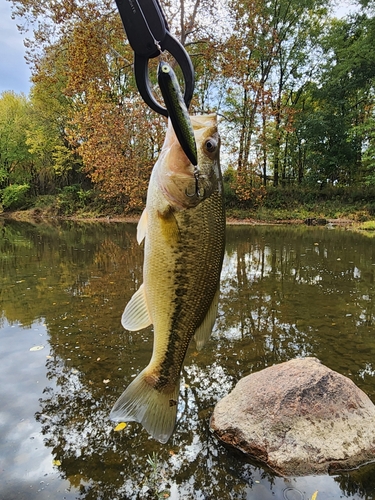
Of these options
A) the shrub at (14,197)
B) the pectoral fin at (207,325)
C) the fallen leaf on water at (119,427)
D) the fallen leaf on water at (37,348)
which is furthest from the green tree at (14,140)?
the pectoral fin at (207,325)

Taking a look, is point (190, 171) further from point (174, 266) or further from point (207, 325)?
point (207, 325)

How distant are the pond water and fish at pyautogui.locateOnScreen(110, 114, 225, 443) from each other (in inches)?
95.1

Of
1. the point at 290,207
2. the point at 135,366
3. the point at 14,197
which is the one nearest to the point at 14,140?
the point at 14,197

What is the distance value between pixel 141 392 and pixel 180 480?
257 centimetres

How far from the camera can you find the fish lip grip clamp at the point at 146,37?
159 cm

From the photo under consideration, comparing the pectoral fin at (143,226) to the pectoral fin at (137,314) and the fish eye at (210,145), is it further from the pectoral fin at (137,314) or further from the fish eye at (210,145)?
the fish eye at (210,145)

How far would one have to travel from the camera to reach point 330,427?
4078 mm

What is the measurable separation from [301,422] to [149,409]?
293cm

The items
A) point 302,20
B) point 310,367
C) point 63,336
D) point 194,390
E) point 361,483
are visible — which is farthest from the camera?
point 302,20

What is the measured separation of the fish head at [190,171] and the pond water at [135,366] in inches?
129

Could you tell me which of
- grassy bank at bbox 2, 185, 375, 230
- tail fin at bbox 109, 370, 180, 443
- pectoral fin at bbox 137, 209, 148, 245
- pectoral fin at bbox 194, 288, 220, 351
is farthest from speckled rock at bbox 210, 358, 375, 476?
grassy bank at bbox 2, 185, 375, 230

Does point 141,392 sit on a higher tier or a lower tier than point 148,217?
lower

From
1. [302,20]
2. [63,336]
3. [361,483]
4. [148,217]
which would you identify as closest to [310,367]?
[361,483]

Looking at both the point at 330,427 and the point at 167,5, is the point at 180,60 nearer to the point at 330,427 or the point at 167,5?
the point at 330,427
